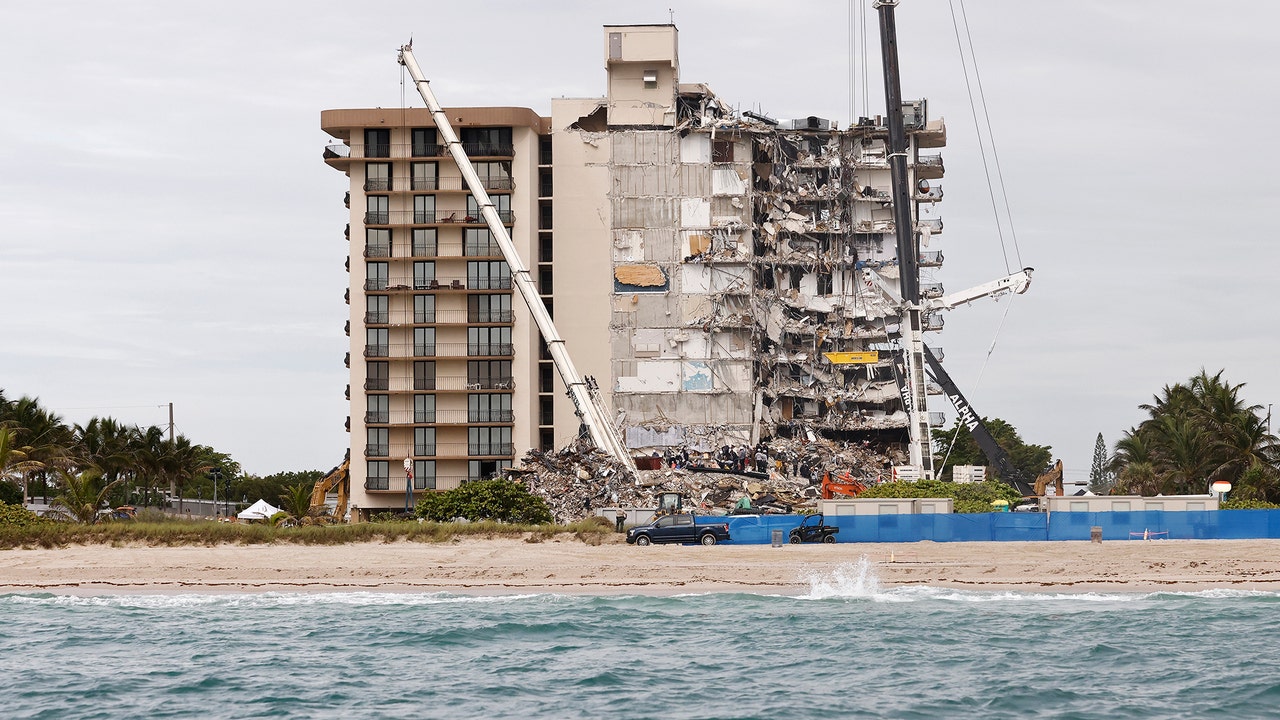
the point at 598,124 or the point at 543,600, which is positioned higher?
the point at 598,124

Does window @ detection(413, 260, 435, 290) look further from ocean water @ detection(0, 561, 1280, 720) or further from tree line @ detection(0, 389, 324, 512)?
ocean water @ detection(0, 561, 1280, 720)

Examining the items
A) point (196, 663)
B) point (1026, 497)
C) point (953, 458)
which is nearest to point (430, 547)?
point (196, 663)

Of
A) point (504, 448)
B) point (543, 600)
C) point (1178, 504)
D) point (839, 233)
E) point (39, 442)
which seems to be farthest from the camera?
point (839, 233)

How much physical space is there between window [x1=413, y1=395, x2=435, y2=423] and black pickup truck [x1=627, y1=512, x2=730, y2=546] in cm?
4363

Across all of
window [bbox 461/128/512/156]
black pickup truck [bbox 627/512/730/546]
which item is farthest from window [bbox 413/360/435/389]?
black pickup truck [bbox 627/512/730/546]

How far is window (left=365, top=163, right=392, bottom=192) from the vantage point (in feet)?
343

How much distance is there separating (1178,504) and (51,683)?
47690 millimetres

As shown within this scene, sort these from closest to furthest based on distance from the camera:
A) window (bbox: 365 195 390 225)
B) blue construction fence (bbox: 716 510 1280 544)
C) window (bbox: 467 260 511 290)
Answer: blue construction fence (bbox: 716 510 1280 544) < window (bbox: 467 260 511 290) < window (bbox: 365 195 390 225)

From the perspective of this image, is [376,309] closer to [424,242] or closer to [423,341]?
[423,341]

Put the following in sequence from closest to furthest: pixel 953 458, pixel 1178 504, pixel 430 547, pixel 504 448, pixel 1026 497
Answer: pixel 430 547 < pixel 1178 504 < pixel 1026 497 < pixel 504 448 < pixel 953 458

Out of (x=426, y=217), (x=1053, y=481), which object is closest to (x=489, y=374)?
(x=426, y=217)

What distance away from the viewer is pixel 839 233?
111 meters

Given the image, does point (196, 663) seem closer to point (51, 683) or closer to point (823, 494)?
point (51, 683)

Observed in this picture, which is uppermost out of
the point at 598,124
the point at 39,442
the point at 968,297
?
the point at 598,124
